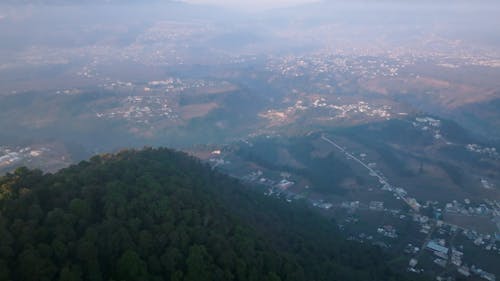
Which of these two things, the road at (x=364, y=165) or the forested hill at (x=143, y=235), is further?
the road at (x=364, y=165)

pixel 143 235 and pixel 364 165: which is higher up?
pixel 143 235

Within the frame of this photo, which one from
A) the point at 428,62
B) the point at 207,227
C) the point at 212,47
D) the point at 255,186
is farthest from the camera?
the point at 212,47

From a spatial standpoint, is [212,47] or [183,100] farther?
[212,47]

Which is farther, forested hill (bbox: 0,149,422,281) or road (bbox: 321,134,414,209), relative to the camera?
road (bbox: 321,134,414,209)

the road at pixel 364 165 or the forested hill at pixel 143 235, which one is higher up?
the forested hill at pixel 143 235

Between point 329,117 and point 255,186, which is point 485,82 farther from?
point 255,186

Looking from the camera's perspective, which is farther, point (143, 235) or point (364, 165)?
point (364, 165)

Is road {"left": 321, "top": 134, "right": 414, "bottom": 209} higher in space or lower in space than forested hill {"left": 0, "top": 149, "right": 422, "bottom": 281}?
lower

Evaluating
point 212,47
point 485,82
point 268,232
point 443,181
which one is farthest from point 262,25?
point 268,232
